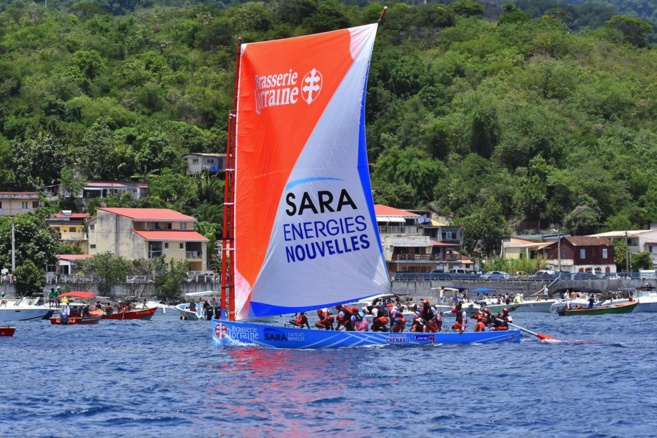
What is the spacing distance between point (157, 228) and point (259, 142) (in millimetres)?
76449

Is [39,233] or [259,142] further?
[39,233]

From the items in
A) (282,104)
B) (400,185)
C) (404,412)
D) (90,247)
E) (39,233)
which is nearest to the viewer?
(404,412)

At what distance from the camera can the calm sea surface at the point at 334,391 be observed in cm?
3416

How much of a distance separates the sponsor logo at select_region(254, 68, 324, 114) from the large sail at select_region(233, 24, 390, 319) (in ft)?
0.12

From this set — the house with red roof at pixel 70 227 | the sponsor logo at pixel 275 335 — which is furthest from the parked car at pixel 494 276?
the sponsor logo at pixel 275 335

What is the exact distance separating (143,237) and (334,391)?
80.5 metres

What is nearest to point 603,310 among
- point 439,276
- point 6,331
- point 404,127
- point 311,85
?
point 439,276

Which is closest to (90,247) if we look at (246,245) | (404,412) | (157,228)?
(157,228)

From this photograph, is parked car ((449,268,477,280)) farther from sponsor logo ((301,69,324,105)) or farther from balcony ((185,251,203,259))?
sponsor logo ((301,69,324,105))

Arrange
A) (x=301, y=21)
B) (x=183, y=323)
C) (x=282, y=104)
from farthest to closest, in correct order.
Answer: (x=301, y=21)
(x=183, y=323)
(x=282, y=104)

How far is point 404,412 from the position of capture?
3631cm

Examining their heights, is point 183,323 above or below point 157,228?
below

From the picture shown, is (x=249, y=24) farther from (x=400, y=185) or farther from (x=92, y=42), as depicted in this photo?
(x=400, y=185)

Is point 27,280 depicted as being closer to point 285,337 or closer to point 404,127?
point 285,337
